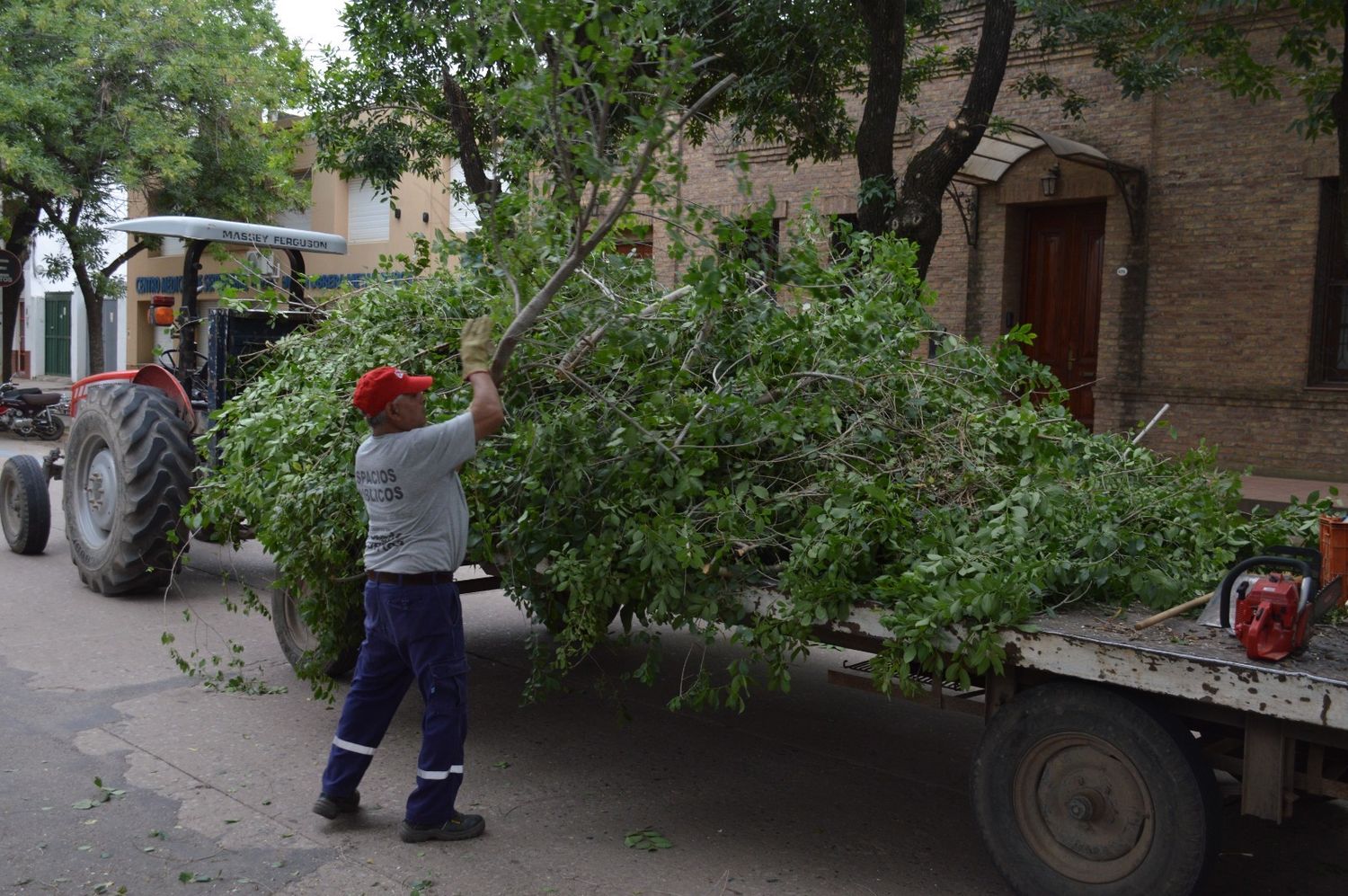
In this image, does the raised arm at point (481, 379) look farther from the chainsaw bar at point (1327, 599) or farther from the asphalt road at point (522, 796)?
the chainsaw bar at point (1327, 599)

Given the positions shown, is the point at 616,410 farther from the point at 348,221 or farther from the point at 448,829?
the point at 348,221

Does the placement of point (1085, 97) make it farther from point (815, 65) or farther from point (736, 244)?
point (736, 244)

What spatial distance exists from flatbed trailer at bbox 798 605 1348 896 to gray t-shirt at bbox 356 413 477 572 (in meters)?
1.55

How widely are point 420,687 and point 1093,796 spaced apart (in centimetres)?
237

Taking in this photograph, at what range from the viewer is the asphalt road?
428 centimetres

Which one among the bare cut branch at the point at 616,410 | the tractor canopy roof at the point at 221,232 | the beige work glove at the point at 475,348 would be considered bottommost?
the bare cut branch at the point at 616,410

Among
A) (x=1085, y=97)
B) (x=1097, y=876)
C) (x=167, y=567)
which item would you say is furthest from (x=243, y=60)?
(x=1097, y=876)

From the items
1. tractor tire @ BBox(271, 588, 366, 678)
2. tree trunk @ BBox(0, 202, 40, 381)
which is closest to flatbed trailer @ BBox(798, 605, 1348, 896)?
tractor tire @ BBox(271, 588, 366, 678)

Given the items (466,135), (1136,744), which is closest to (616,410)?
(1136,744)

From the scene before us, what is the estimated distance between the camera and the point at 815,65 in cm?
1304

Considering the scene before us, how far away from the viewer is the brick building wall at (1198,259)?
43.5 feet

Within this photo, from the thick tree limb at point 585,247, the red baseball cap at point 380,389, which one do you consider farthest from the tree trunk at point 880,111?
the red baseball cap at point 380,389

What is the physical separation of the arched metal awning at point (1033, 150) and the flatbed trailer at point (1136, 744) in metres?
9.64

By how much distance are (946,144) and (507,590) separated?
24.5 feet
